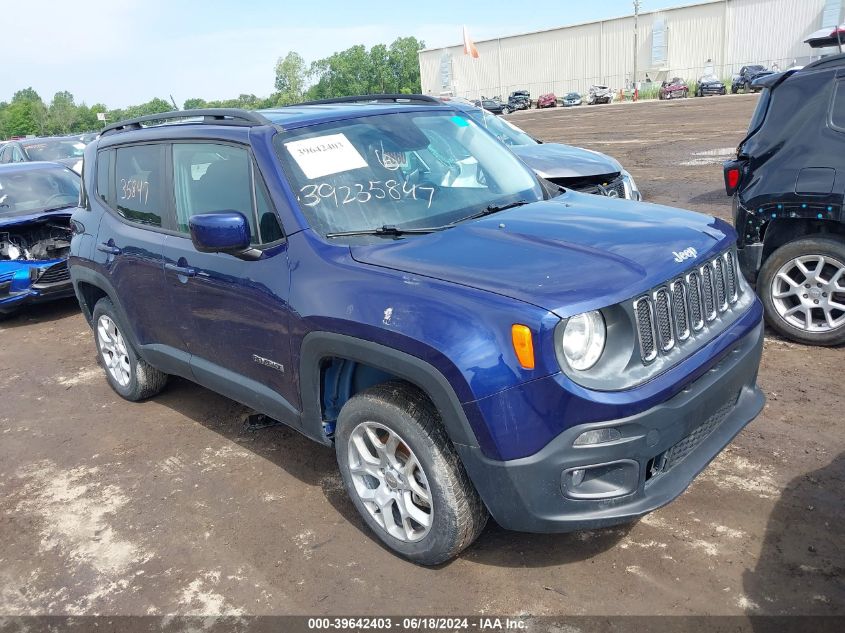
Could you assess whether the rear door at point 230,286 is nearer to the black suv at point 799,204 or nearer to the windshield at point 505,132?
the black suv at point 799,204

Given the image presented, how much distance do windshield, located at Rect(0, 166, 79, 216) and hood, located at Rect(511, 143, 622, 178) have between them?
5.57 m

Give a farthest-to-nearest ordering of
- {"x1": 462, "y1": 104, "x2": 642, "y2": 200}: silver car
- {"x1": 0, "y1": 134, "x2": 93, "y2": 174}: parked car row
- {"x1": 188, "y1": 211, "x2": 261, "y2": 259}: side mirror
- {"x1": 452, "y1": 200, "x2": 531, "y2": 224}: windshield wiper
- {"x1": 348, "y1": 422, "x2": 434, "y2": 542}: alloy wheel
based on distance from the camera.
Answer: {"x1": 0, "y1": 134, "x2": 93, "y2": 174}: parked car row → {"x1": 462, "y1": 104, "x2": 642, "y2": 200}: silver car → {"x1": 452, "y1": 200, "x2": 531, "y2": 224}: windshield wiper → {"x1": 188, "y1": 211, "x2": 261, "y2": 259}: side mirror → {"x1": 348, "y1": 422, "x2": 434, "y2": 542}: alloy wheel

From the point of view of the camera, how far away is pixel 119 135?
4949 millimetres

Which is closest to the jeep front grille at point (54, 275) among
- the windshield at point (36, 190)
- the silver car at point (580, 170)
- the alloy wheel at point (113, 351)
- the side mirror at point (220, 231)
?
the windshield at point (36, 190)

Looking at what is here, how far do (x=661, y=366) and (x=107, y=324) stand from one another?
4180 millimetres

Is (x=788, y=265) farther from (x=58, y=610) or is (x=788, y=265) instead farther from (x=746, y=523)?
(x=58, y=610)

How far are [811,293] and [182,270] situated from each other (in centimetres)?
420

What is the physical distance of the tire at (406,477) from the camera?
9.60 feet

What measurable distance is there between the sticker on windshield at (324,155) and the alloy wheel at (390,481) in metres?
1.27

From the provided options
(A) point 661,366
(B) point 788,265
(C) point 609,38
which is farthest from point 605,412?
(C) point 609,38

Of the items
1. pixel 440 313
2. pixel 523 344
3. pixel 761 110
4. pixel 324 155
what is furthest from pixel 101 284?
pixel 761 110

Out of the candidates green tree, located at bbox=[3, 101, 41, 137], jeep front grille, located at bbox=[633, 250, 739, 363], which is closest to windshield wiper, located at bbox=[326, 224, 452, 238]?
jeep front grille, located at bbox=[633, 250, 739, 363]

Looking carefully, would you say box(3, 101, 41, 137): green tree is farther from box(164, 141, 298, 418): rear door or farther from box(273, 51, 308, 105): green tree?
box(164, 141, 298, 418): rear door

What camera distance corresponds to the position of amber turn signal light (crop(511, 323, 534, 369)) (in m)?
2.59
